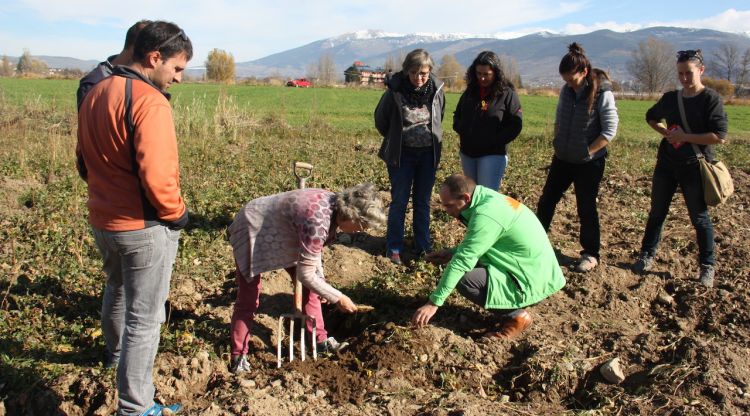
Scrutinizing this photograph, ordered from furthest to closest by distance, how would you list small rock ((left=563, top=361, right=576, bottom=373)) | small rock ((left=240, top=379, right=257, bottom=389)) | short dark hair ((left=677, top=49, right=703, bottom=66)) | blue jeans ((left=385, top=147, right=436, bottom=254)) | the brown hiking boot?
blue jeans ((left=385, top=147, right=436, bottom=254)) → short dark hair ((left=677, top=49, right=703, bottom=66)) → the brown hiking boot → small rock ((left=563, top=361, right=576, bottom=373)) → small rock ((left=240, top=379, right=257, bottom=389))

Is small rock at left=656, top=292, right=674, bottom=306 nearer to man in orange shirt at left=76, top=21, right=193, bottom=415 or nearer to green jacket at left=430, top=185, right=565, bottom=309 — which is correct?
green jacket at left=430, top=185, right=565, bottom=309

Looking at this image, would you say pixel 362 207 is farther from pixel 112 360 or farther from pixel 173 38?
pixel 112 360

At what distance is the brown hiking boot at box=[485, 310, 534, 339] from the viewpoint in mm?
3943

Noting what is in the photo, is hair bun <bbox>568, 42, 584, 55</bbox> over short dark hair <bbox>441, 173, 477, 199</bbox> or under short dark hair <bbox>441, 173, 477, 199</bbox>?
over

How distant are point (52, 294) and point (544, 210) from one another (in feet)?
13.9

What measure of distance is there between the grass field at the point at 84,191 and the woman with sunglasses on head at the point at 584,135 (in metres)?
2.03

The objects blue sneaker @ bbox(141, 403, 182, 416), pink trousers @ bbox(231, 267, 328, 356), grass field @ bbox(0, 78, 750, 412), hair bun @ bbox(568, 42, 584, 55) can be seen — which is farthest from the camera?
hair bun @ bbox(568, 42, 584, 55)

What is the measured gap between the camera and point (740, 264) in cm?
518

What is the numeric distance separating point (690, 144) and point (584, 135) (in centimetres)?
83

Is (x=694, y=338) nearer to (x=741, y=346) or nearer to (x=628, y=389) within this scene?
(x=741, y=346)

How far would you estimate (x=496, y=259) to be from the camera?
3824mm

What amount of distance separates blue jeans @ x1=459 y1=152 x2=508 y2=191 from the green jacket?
1.20m

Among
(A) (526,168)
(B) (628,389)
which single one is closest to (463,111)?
(B) (628,389)

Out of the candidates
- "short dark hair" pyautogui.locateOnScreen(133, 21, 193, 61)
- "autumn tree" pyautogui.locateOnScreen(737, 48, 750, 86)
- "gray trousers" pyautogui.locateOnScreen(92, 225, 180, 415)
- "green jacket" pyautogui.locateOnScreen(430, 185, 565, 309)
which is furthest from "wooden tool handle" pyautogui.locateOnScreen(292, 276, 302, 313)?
"autumn tree" pyautogui.locateOnScreen(737, 48, 750, 86)
